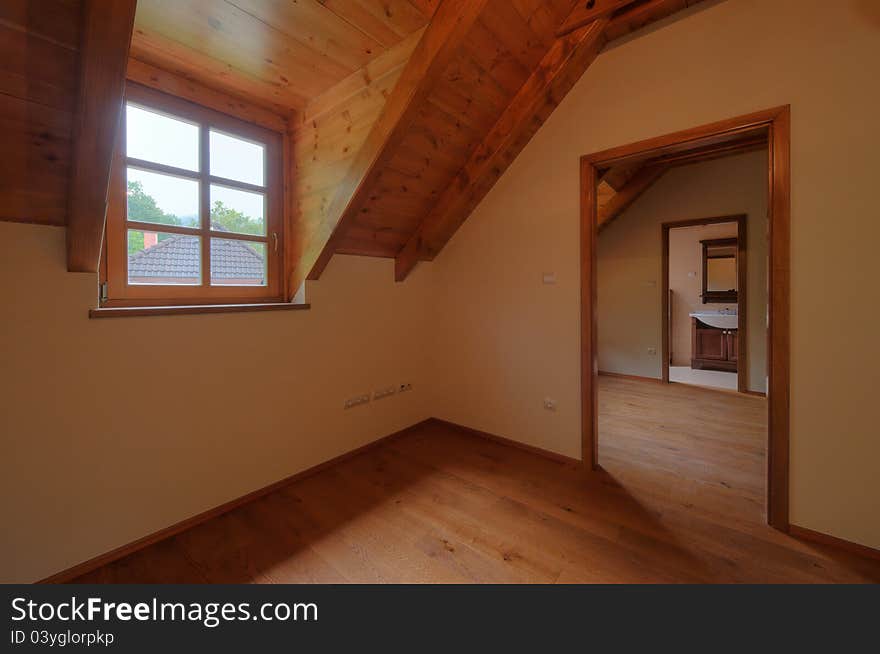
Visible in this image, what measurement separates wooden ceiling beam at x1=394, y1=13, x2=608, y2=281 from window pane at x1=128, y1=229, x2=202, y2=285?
4.70 ft

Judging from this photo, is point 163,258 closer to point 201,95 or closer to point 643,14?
point 201,95

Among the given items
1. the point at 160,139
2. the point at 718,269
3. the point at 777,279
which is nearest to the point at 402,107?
the point at 160,139

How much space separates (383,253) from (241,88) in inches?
52.2

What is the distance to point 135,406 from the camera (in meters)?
1.66

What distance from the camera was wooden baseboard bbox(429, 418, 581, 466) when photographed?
8.43 ft

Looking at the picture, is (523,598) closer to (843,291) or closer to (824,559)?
(824,559)

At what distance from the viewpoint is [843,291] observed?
1.61 meters

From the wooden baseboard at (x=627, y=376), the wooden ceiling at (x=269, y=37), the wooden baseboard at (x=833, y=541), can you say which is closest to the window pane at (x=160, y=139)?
the wooden ceiling at (x=269, y=37)

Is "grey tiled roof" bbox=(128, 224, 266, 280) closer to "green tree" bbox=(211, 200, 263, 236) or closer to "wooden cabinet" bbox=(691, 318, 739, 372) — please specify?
"green tree" bbox=(211, 200, 263, 236)

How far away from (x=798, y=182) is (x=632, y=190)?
10.7ft

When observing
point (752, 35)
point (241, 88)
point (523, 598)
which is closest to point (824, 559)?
point (523, 598)

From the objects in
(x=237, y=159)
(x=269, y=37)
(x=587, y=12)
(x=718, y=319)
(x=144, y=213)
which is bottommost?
(x=718, y=319)

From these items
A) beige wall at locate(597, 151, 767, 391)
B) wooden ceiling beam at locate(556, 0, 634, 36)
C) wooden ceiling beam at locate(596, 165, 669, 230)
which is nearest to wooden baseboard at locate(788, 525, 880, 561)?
wooden ceiling beam at locate(556, 0, 634, 36)

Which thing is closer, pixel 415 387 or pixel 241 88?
pixel 241 88
